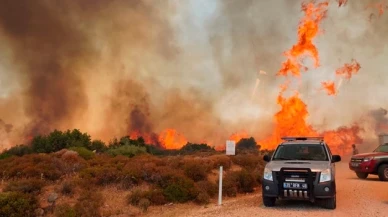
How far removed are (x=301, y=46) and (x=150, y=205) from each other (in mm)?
27728

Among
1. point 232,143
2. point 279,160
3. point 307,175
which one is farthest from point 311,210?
point 232,143

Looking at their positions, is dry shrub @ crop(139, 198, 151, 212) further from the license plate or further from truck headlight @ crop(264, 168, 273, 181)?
the license plate

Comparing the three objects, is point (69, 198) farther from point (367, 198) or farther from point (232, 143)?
point (367, 198)

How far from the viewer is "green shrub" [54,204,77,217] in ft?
36.6

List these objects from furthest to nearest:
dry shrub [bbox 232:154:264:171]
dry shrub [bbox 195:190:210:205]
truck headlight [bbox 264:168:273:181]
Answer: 1. dry shrub [bbox 232:154:264:171]
2. dry shrub [bbox 195:190:210:205]
3. truck headlight [bbox 264:168:273:181]

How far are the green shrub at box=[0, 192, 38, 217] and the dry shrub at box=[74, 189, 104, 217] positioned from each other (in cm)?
163

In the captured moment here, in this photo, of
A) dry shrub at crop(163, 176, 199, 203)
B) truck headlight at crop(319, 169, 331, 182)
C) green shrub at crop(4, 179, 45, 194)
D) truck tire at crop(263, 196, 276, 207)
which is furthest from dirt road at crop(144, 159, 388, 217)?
green shrub at crop(4, 179, 45, 194)

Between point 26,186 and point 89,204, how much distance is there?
3751mm

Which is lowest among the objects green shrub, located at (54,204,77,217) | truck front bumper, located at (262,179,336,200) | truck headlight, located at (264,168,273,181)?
green shrub, located at (54,204,77,217)

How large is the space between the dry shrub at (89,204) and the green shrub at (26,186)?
8.02 feet

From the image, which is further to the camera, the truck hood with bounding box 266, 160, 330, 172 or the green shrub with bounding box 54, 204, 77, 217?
the green shrub with bounding box 54, 204, 77, 217

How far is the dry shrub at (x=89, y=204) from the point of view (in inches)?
449

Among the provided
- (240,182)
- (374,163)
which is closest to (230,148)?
(240,182)

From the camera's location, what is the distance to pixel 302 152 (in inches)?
433
